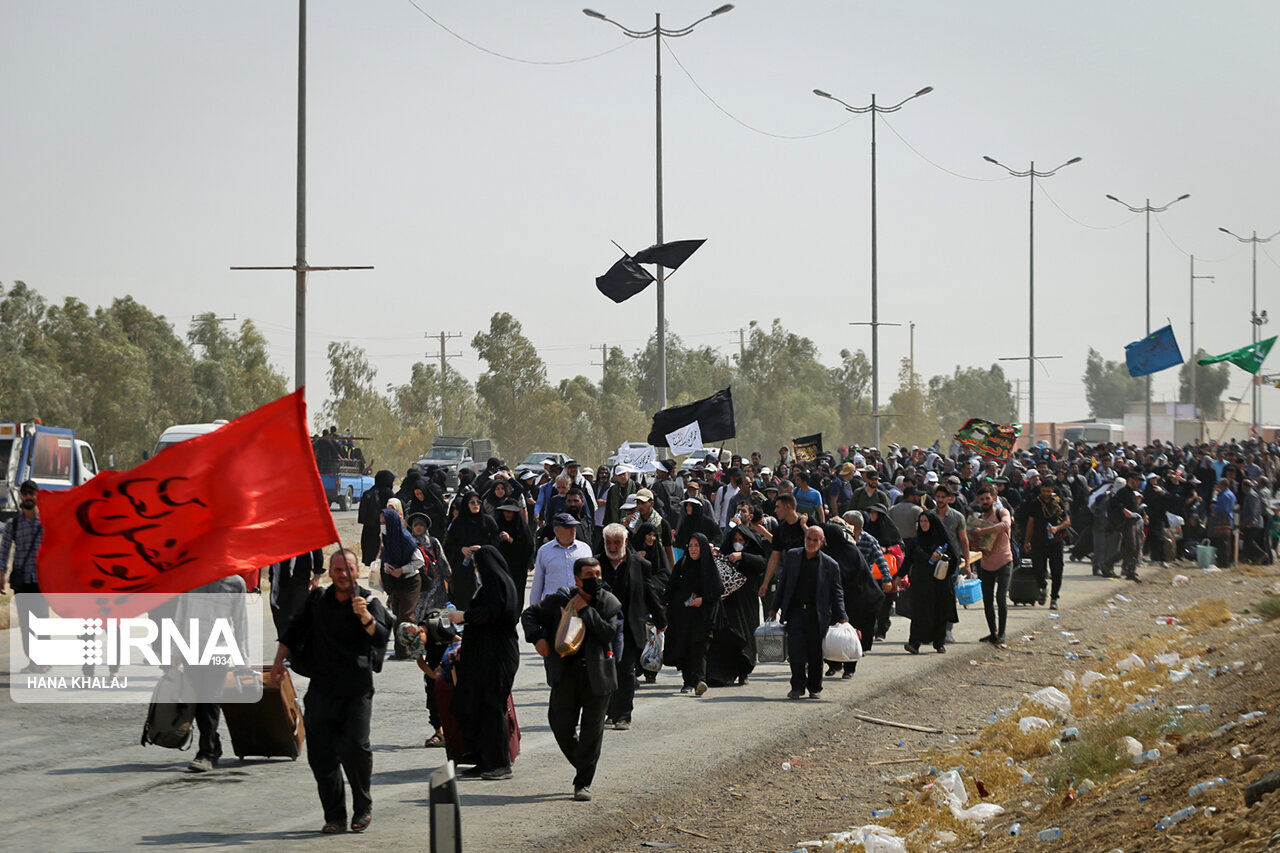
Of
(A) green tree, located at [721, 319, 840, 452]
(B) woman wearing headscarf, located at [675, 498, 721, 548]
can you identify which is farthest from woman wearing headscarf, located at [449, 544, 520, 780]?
(A) green tree, located at [721, 319, 840, 452]

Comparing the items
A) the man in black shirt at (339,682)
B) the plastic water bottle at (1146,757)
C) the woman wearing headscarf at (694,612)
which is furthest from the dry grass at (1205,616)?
the man in black shirt at (339,682)

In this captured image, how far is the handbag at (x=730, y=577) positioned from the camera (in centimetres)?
1444

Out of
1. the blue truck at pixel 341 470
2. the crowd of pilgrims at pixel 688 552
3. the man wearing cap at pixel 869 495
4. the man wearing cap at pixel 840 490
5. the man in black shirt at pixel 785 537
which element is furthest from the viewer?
the blue truck at pixel 341 470

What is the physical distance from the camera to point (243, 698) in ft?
33.8

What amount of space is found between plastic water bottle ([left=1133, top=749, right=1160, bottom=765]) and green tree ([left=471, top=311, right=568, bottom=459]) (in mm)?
71335

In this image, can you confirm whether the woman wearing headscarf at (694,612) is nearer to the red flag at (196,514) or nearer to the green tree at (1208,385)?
the red flag at (196,514)

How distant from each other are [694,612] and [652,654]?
0.56 meters

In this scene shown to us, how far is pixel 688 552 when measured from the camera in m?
14.3

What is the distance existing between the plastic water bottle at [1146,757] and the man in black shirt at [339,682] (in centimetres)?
504

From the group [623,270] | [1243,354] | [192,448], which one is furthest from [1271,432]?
[192,448]

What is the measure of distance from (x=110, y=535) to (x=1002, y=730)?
748 centimetres

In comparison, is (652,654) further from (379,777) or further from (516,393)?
(516,393)

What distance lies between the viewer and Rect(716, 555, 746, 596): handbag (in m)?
14.4

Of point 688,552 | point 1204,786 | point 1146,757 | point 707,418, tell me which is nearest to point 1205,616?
point 688,552
